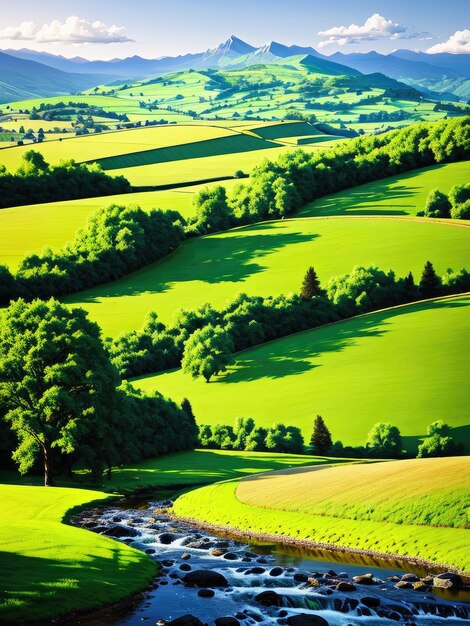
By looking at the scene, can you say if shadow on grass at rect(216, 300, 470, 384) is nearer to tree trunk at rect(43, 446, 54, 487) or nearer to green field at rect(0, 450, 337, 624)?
green field at rect(0, 450, 337, 624)

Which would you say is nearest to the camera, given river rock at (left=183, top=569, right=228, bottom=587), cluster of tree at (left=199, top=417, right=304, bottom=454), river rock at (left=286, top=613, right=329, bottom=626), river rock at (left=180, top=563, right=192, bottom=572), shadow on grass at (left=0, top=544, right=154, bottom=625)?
shadow on grass at (left=0, top=544, right=154, bottom=625)

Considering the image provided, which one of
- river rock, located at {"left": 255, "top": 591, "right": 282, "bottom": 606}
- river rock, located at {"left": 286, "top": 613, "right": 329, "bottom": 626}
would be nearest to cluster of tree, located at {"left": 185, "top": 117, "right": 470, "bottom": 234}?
river rock, located at {"left": 255, "top": 591, "right": 282, "bottom": 606}

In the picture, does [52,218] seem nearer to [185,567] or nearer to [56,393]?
[56,393]

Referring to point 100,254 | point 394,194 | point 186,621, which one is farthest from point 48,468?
point 394,194

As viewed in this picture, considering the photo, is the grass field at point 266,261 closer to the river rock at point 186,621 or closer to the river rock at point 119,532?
the river rock at point 119,532

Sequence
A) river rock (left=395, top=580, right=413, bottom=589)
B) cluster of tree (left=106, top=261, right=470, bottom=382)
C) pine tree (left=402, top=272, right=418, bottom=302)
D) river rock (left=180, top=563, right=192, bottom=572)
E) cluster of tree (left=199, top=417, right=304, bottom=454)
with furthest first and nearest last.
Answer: pine tree (left=402, top=272, right=418, bottom=302)
cluster of tree (left=106, top=261, right=470, bottom=382)
cluster of tree (left=199, top=417, right=304, bottom=454)
river rock (left=180, top=563, right=192, bottom=572)
river rock (left=395, top=580, right=413, bottom=589)

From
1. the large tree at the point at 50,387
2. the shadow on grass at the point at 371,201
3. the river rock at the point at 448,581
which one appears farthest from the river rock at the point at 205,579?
the shadow on grass at the point at 371,201
